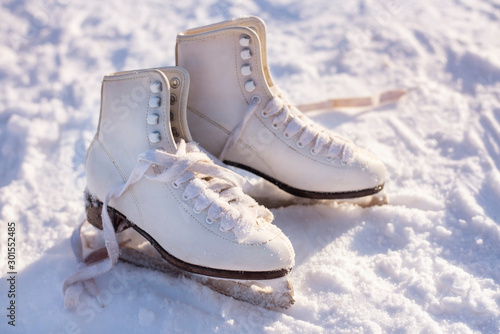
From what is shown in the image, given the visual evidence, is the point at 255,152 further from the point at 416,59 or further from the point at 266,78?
the point at 416,59

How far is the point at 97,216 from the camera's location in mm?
1639

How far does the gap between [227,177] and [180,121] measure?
0.80 ft

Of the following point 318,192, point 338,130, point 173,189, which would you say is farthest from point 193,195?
point 338,130

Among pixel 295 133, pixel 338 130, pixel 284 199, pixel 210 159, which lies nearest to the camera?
pixel 210 159

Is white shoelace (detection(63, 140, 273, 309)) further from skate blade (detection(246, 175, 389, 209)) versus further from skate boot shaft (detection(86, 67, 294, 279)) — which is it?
skate blade (detection(246, 175, 389, 209))

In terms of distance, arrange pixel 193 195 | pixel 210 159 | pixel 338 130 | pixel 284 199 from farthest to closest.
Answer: pixel 338 130 → pixel 284 199 → pixel 210 159 → pixel 193 195

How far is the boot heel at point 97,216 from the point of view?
1606mm

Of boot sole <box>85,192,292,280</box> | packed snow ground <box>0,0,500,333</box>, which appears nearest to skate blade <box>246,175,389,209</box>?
packed snow ground <box>0,0,500,333</box>

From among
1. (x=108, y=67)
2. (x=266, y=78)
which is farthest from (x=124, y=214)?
(x=108, y=67)

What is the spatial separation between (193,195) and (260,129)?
42 centimetres

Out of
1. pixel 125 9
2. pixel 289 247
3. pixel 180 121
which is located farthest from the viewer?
pixel 125 9

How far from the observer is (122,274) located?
5.19 ft

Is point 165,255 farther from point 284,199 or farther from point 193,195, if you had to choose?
point 284,199

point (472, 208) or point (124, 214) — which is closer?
point (124, 214)
